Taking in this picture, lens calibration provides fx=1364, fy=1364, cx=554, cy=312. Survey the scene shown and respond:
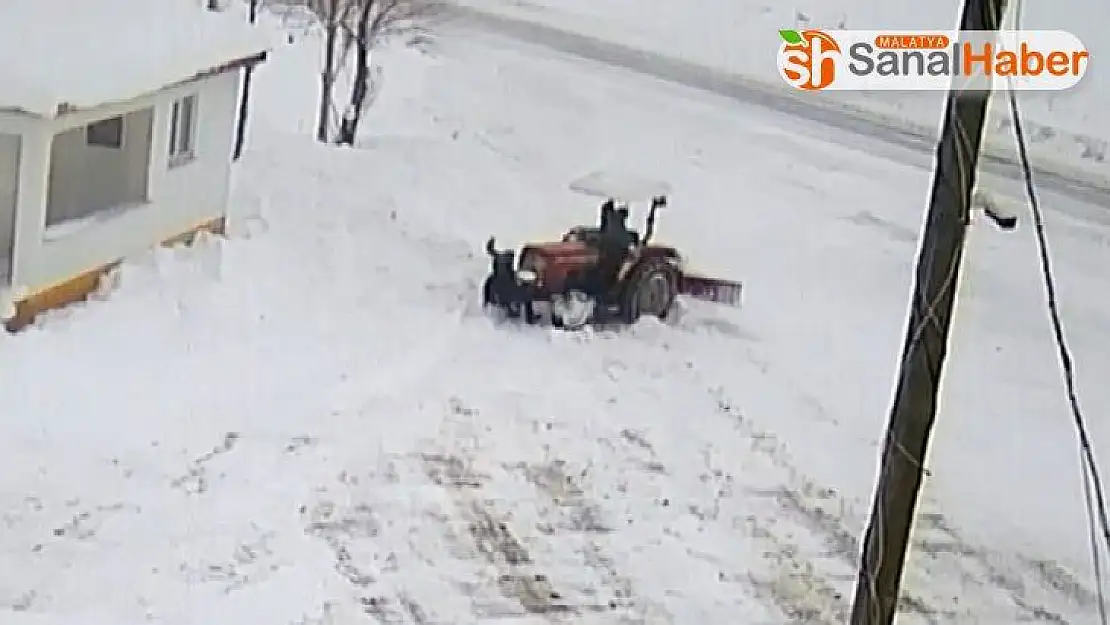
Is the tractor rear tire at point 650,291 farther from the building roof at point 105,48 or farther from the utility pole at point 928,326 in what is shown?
the utility pole at point 928,326

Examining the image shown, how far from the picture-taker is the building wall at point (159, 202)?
2680mm

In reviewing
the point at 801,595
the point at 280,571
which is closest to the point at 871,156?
the point at 801,595

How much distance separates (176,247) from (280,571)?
1299mm

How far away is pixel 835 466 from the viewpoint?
254 cm

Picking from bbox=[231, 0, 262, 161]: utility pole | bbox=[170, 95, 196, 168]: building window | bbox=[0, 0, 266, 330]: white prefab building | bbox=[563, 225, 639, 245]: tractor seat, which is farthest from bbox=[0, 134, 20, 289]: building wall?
bbox=[563, 225, 639, 245]: tractor seat

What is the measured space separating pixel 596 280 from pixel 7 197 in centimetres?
127

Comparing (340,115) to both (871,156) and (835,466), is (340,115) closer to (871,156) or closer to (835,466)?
(871,156)

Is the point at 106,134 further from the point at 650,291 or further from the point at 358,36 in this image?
the point at 650,291

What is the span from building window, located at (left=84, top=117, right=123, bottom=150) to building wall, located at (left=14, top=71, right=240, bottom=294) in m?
0.10

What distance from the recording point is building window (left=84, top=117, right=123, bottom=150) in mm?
3146

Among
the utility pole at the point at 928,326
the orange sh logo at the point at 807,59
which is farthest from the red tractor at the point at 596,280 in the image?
the utility pole at the point at 928,326

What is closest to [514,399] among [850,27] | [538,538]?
[538,538]

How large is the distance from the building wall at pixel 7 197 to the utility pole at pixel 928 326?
185 cm

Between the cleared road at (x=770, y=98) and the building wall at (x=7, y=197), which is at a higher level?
the cleared road at (x=770, y=98)
